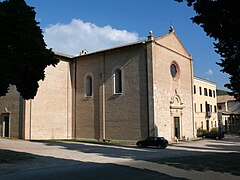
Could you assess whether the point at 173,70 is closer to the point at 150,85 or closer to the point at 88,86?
the point at 150,85

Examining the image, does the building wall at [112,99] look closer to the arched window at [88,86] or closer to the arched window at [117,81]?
the arched window at [117,81]

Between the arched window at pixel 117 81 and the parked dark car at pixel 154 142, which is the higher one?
the arched window at pixel 117 81

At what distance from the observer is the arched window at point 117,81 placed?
1300 inches

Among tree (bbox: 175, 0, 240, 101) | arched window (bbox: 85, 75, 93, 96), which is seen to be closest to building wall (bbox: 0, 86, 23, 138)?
arched window (bbox: 85, 75, 93, 96)

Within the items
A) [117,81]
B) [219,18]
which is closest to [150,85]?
[117,81]

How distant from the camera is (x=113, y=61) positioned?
33.4m

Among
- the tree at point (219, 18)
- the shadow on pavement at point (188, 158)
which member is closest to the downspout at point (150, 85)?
the shadow on pavement at point (188, 158)

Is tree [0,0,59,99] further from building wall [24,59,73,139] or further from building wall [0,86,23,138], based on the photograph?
building wall [0,86,23,138]

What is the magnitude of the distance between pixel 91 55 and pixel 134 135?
1183 centimetres

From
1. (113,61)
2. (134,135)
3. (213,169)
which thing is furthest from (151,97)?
(213,169)

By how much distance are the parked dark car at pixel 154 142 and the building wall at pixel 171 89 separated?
2173 mm

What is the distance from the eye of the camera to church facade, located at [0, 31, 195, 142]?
101 ft

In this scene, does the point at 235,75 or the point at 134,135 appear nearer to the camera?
the point at 235,75

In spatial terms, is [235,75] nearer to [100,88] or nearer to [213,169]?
[213,169]
